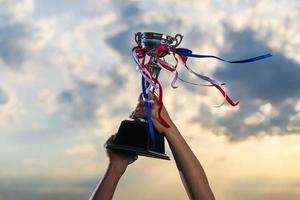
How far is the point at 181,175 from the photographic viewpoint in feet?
14.0

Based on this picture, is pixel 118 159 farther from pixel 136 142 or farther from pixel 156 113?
pixel 156 113

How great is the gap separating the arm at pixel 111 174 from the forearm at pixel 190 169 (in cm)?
62

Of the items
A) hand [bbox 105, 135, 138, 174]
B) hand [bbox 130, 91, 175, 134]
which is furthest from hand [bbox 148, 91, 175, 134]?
hand [bbox 105, 135, 138, 174]

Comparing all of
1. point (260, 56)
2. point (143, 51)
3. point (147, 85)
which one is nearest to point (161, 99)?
point (147, 85)

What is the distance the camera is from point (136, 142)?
15.5 feet

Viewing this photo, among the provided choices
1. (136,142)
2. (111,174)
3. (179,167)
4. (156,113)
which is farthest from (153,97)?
(111,174)

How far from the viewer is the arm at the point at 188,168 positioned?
417cm

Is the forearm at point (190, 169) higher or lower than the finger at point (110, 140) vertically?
lower

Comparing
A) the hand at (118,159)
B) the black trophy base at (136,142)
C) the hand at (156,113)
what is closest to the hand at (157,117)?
the hand at (156,113)

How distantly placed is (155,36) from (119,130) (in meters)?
0.83

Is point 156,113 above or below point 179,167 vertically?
above

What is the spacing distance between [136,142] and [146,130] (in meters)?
0.19

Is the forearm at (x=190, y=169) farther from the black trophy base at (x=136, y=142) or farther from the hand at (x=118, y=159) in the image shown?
the hand at (x=118, y=159)

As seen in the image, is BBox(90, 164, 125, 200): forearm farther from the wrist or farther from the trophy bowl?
the trophy bowl
